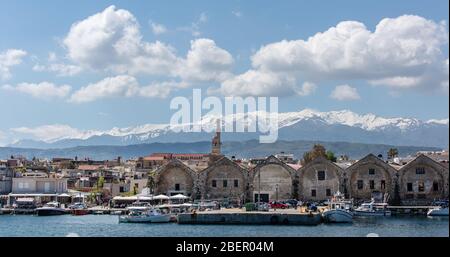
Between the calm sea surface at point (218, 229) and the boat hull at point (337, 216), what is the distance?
75cm

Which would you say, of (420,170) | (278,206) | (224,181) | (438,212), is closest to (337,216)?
(278,206)

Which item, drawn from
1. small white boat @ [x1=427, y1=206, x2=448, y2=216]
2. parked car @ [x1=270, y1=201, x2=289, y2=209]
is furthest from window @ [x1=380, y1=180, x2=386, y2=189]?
parked car @ [x1=270, y1=201, x2=289, y2=209]

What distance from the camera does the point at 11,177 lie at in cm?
7325

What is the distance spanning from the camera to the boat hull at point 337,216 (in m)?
51.1

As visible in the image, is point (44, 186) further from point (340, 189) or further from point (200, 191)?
point (340, 189)

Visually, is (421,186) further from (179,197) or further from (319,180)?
(179,197)

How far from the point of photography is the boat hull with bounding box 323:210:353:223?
51.1 m

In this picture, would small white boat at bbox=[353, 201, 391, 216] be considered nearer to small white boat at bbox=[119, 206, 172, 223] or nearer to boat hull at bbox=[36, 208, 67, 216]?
small white boat at bbox=[119, 206, 172, 223]

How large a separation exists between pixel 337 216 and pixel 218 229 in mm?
9962

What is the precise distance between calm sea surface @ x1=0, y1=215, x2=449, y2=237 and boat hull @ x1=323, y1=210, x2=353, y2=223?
0.75 m

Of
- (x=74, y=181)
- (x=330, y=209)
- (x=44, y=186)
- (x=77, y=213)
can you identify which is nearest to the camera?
(x=330, y=209)

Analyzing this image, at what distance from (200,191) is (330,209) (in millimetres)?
17593

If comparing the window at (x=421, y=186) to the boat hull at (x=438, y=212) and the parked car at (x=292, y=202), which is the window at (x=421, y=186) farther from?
the parked car at (x=292, y=202)
